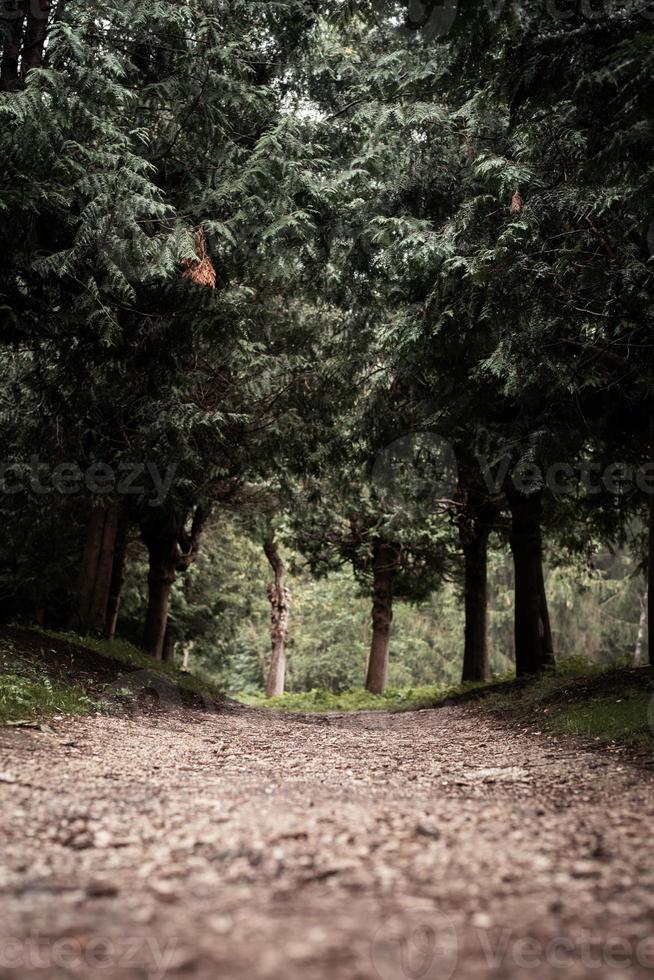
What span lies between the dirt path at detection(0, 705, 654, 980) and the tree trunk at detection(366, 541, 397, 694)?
14364mm

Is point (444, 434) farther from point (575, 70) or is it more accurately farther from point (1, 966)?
point (1, 966)

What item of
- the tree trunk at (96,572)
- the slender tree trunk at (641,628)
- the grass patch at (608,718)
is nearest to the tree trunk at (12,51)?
the tree trunk at (96,572)

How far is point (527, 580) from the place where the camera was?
1238 cm

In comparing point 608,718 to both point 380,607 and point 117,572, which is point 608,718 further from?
point 380,607

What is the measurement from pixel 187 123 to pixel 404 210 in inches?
123

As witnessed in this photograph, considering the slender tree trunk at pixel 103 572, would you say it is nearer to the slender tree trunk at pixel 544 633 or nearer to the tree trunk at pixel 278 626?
the slender tree trunk at pixel 544 633

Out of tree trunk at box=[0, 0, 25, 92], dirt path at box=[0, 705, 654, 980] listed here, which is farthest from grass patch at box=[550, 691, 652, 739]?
tree trunk at box=[0, 0, 25, 92]

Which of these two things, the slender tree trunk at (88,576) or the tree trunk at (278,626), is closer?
the slender tree trunk at (88,576)

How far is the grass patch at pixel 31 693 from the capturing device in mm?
6268

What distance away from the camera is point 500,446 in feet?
31.9

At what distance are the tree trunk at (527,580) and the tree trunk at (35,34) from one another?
899cm

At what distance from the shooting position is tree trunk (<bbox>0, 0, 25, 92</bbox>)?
7.63 metres

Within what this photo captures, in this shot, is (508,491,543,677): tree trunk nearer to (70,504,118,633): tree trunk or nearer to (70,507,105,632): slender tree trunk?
(70,504,118,633): tree trunk

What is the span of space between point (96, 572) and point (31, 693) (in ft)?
20.0
